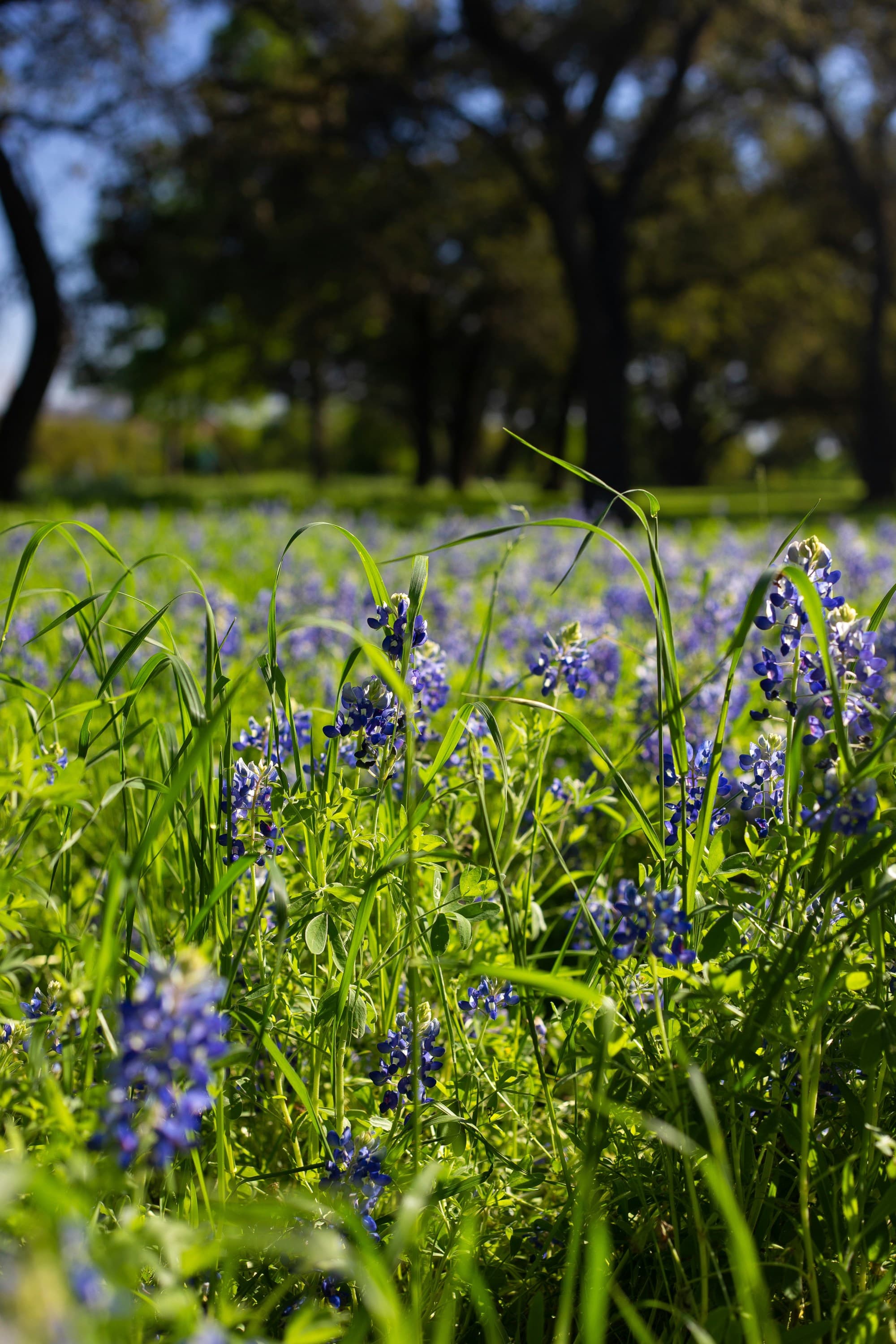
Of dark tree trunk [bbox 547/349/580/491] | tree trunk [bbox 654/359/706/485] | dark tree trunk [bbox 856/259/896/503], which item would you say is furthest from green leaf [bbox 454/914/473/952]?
tree trunk [bbox 654/359/706/485]

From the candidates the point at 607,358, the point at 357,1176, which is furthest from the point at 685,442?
the point at 357,1176

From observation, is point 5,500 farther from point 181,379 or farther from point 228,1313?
point 181,379

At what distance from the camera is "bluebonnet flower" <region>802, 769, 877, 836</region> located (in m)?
1.36

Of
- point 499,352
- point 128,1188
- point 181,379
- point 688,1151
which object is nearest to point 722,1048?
point 688,1151

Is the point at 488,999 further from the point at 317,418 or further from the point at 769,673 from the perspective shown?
the point at 317,418

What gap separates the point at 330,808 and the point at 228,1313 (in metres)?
0.75

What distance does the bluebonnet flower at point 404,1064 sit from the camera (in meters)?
1.63

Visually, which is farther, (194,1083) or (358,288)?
(358,288)

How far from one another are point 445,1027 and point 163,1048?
3.16 ft

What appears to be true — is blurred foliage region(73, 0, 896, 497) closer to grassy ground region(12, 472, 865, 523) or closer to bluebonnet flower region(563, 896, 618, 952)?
grassy ground region(12, 472, 865, 523)

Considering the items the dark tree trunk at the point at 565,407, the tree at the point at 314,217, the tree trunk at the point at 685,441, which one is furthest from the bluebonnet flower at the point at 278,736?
the tree trunk at the point at 685,441

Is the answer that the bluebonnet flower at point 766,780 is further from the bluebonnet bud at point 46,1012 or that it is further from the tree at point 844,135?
the tree at point 844,135

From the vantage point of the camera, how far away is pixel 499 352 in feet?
121

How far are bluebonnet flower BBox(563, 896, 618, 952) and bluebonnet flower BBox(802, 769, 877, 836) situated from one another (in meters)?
0.51
